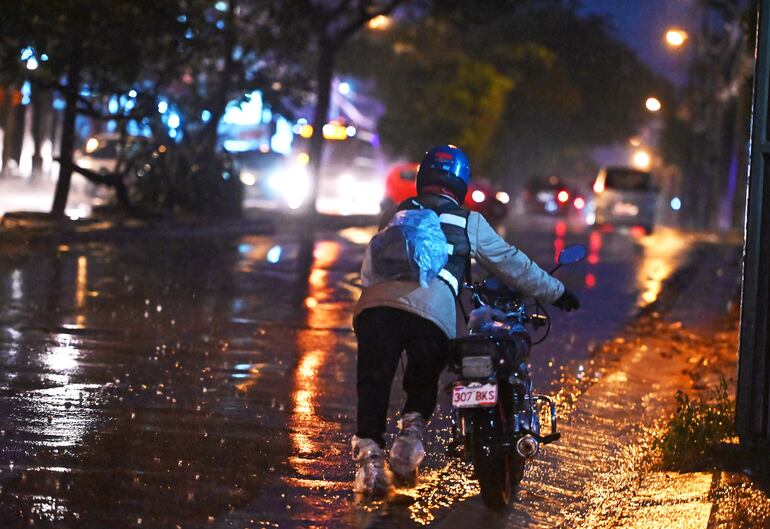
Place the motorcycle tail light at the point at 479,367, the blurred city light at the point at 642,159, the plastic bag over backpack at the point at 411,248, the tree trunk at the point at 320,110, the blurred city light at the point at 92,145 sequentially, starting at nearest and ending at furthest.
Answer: the motorcycle tail light at the point at 479,367
the plastic bag over backpack at the point at 411,248
the tree trunk at the point at 320,110
the blurred city light at the point at 92,145
the blurred city light at the point at 642,159

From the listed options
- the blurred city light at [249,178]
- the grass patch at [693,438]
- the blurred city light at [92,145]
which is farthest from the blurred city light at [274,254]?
the blurred city light at [249,178]

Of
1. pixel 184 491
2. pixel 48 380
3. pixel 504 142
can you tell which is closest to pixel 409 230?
pixel 184 491

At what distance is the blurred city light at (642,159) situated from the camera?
386 feet

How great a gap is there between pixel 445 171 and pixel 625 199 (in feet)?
98.8

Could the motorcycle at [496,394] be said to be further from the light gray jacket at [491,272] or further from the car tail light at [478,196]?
the car tail light at [478,196]

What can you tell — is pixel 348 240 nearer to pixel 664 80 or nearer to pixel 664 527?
pixel 664 527

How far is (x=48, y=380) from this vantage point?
901 cm

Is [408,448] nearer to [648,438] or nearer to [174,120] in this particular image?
[648,438]

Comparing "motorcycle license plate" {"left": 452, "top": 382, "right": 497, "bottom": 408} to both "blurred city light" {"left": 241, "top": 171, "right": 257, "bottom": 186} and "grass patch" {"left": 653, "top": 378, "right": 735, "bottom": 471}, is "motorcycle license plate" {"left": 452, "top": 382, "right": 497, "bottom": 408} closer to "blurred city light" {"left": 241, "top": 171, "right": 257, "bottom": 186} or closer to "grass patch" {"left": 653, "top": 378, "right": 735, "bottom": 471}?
"grass patch" {"left": 653, "top": 378, "right": 735, "bottom": 471}

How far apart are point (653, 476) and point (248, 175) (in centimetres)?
3328

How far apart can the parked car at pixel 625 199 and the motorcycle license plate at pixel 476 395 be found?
99.5 feet

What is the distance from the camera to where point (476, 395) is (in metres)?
5.80

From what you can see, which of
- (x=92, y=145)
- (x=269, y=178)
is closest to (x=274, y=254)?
(x=92, y=145)

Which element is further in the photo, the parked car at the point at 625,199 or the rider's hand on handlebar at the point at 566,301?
the parked car at the point at 625,199
